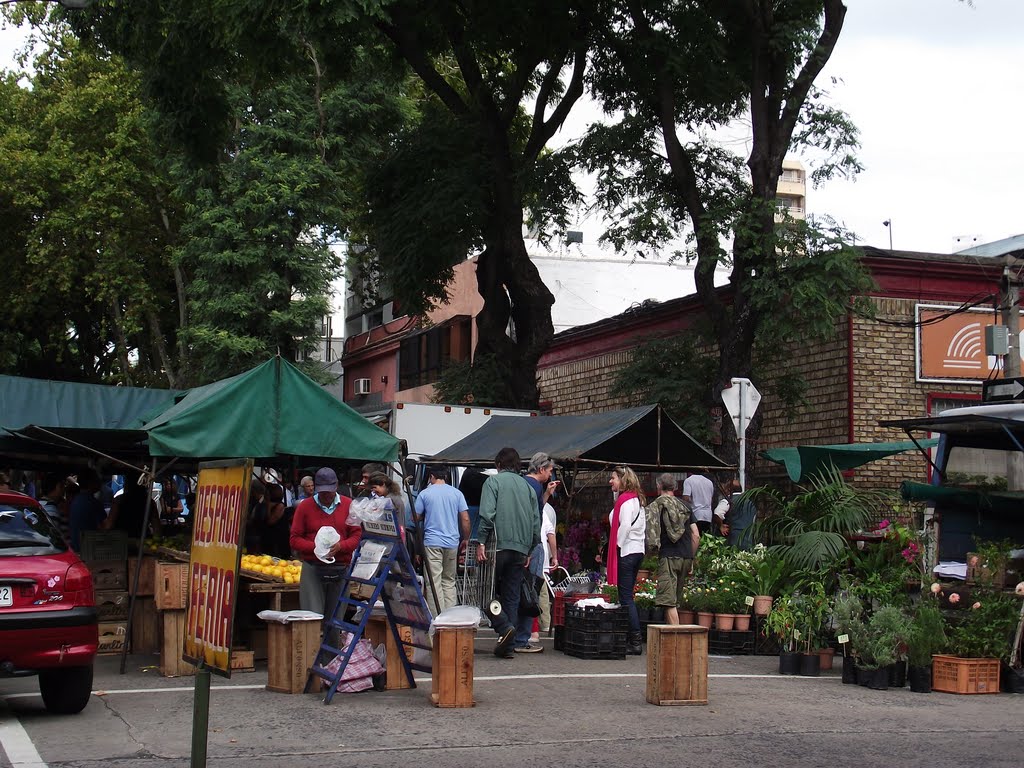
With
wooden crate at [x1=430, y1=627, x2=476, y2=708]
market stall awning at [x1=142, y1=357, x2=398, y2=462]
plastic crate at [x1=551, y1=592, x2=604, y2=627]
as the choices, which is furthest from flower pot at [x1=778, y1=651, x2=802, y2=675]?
market stall awning at [x1=142, y1=357, x2=398, y2=462]

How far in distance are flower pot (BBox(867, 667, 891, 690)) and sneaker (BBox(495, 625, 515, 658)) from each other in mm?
3531

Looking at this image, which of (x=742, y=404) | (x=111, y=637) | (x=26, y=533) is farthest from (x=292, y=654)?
(x=742, y=404)

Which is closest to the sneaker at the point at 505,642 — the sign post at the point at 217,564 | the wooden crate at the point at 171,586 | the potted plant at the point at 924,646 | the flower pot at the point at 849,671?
the wooden crate at the point at 171,586

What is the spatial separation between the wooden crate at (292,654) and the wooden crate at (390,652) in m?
0.53

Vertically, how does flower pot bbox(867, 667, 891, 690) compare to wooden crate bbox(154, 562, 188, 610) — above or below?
below

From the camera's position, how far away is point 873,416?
2119 centimetres

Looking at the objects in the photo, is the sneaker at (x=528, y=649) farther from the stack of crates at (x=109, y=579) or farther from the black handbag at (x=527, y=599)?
the stack of crates at (x=109, y=579)

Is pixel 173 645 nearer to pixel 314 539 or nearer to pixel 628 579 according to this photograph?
pixel 314 539

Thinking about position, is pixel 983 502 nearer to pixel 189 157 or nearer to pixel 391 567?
pixel 391 567

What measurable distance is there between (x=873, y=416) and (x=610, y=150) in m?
6.38

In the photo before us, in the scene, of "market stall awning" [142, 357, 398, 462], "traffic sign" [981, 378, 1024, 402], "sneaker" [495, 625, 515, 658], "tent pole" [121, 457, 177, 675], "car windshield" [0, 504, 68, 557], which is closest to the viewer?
"car windshield" [0, 504, 68, 557]

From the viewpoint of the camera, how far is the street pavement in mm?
7992

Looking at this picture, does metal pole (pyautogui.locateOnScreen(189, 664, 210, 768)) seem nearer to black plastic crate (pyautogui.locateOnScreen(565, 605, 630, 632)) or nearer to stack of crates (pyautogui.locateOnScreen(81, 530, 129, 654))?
black plastic crate (pyautogui.locateOnScreen(565, 605, 630, 632))

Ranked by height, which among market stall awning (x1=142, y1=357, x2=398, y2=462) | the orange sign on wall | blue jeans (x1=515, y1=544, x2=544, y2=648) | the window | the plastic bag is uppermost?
the window
